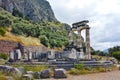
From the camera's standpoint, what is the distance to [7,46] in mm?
74250

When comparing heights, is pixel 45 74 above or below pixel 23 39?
below

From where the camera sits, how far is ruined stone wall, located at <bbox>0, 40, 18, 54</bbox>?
72750mm

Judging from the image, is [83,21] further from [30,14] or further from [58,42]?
[30,14]

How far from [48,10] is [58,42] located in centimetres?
10360

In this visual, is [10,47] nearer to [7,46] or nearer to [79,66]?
[7,46]

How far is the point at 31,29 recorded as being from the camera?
299ft

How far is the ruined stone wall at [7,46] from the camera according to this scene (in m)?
72.8

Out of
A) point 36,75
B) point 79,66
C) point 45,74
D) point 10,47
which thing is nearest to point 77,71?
point 79,66

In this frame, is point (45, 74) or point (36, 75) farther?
point (45, 74)

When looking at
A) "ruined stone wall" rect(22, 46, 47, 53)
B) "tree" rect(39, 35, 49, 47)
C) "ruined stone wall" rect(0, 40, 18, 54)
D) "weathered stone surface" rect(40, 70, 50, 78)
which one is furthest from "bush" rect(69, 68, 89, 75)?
"tree" rect(39, 35, 49, 47)

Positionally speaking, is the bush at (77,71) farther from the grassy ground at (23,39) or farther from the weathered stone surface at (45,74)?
the grassy ground at (23,39)

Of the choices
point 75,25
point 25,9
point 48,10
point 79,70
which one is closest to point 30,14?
point 25,9

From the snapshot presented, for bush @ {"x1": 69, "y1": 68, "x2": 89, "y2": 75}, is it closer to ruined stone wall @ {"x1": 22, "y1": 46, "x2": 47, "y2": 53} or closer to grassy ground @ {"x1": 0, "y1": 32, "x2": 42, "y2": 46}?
ruined stone wall @ {"x1": 22, "y1": 46, "x2": 47, "y2": 53}

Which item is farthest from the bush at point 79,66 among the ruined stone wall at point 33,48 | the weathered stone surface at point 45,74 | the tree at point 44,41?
the tree at point 44,41
